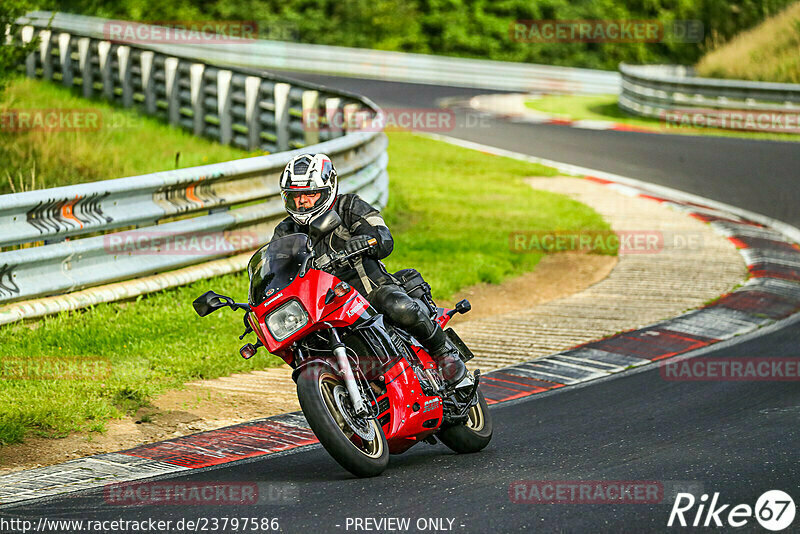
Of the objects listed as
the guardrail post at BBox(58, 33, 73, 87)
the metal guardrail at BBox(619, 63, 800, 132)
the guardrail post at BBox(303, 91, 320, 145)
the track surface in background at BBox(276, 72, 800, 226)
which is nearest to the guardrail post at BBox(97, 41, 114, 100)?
the guardrail post at BBox(58, 33, 73, 87)

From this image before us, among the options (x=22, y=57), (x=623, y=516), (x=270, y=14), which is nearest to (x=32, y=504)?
(x=623, y=516)

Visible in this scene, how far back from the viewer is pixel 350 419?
18.2ft

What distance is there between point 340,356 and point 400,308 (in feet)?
1.92

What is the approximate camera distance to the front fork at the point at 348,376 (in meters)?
5.56

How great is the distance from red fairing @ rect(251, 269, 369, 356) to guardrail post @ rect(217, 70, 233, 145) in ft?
41.7

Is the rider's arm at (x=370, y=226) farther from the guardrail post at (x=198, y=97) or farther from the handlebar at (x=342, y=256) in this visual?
the guardrail post at (x=198, y=97)

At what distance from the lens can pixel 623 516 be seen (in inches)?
199

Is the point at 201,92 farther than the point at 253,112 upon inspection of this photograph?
Yes

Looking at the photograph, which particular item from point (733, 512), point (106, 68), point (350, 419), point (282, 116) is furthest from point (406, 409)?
point (106, 68)

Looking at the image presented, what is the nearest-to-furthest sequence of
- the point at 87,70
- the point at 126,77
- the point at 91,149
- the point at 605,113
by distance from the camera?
the point at 91,149, the point at 126,77, the point at 87,70, the point at 605,113

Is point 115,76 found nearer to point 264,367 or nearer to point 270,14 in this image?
point 264,367

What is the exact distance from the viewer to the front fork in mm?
5562

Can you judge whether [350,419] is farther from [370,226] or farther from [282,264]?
[370,226]

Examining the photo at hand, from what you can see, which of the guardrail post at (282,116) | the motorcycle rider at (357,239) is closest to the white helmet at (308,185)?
the motorcycle rider at (357,239)
